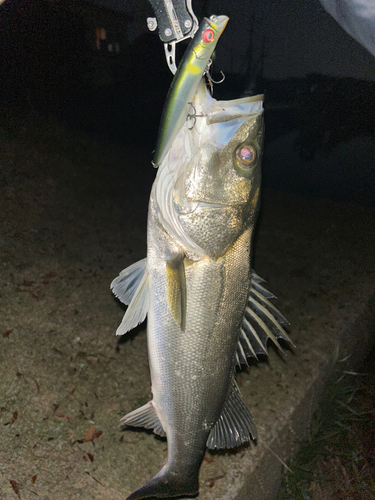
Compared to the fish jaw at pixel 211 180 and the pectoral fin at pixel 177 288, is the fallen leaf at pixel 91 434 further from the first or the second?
the fish jaw at pixel 211 180

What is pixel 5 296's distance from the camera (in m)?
2.58

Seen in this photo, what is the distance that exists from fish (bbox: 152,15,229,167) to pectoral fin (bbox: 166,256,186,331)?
0.58 meters

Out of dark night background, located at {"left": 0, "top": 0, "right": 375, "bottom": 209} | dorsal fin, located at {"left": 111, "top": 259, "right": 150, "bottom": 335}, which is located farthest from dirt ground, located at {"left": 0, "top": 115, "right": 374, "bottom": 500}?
dorsal fin, located at {"left": 111, "top": 259, "right": 150, "bottom": 335}

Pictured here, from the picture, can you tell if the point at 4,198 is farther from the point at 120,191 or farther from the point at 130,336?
the point at 130,336

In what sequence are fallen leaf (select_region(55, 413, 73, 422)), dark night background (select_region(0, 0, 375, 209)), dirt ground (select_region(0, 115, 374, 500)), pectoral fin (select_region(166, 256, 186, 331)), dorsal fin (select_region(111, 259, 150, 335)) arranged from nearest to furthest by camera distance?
1. pectoral fin (select_region(166, 256, 186, 331))
2. dorsal fin (select_region(111, 259, 150, 335))
3. dirt ground (select_region(0, 115, 374, 500))
4. fallen leaf (select_region(55, 413, 73, 422))
5. dark night background (select_region(0, 0, 375, 209))

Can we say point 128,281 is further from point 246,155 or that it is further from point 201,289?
point 246,155

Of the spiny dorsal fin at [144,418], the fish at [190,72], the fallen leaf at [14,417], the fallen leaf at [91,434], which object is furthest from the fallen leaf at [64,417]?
the fish at [190,72]

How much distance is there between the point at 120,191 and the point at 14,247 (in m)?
1.66

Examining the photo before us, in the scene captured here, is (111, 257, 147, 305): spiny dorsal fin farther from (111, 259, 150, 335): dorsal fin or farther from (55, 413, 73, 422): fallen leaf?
(55, 413, 73, 422): fallen leaf

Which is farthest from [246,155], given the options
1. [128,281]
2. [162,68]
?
[162,68]

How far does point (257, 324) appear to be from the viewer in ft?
5.61

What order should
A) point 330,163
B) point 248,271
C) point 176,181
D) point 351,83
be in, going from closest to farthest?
point 176,181
point 248,271
point 351,83
point 330,163

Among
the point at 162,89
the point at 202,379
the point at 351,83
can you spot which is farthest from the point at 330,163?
the point at 202,379

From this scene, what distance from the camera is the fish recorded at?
112 centimetres
